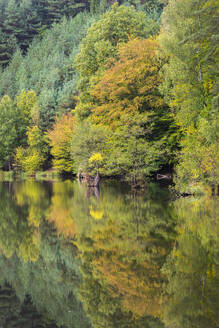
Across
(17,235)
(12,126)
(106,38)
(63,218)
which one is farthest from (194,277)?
(12,126)

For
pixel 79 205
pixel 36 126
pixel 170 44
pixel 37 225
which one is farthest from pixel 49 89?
pixel 37 225

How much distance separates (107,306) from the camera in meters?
5.44

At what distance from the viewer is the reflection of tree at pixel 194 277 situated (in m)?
4.88

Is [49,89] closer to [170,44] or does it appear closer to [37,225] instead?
[170,44]

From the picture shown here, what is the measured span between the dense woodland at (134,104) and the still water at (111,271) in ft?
24.7

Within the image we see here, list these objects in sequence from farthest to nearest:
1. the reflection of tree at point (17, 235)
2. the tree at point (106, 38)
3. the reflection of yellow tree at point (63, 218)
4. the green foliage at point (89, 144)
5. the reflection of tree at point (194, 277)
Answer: the tree at point (106, 38), the green foliage at point (89, 144), the reflection of yellow tree at point (63, 218), the reflection of tree at point (17, 235), the reflection of tree at point (194, 277)

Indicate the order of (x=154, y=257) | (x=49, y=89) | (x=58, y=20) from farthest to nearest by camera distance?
(x=58, y=20)
(x=49, y=89)
(x=154, y=257)

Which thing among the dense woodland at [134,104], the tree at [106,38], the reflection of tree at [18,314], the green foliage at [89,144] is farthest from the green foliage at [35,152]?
the reflection of tree at [18,314]

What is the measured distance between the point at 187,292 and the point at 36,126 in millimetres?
49333

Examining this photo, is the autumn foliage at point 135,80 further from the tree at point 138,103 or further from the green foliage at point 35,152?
the green foliage at point 35,152

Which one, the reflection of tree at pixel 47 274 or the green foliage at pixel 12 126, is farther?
the green foliage at pixel 12 126

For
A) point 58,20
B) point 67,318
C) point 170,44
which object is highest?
point 58,20

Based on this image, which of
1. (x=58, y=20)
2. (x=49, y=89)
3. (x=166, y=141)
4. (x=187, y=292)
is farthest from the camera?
(x=58, y=20)

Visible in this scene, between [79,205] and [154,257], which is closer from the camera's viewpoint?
[154,257]
